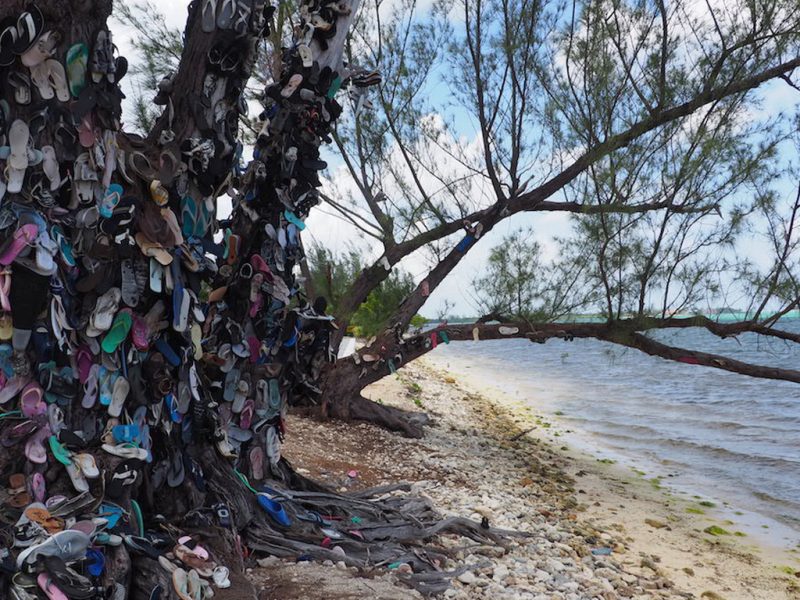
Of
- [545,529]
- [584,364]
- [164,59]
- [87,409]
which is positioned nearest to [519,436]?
[545,529]

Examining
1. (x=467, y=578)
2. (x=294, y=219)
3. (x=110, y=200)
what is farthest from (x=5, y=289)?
(x=467, y=578)

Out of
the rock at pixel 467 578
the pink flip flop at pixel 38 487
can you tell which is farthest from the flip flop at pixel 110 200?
the rock at pixel 467 578

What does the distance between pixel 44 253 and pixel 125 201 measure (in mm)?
264

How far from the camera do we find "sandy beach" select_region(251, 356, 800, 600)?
243cm

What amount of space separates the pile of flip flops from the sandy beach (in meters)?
0.49

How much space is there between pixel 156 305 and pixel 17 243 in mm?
440

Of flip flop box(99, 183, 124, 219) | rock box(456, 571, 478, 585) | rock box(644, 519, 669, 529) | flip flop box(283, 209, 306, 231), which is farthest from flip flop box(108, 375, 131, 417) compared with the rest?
rock box(644, 519, 669, 529)

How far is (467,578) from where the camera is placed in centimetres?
242

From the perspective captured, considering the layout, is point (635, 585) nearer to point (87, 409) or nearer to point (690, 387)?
point (87, 409)

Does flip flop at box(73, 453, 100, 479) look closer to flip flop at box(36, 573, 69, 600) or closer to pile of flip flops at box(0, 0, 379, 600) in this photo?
pile of flip flops at box(0, 0, 379, 600)

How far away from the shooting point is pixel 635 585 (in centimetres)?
292

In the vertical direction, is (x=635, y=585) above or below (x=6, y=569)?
below

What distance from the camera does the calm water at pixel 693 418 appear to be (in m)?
5.49

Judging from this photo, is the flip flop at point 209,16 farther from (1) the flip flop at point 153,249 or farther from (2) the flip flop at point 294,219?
(2) the flip flop at point 294,219
